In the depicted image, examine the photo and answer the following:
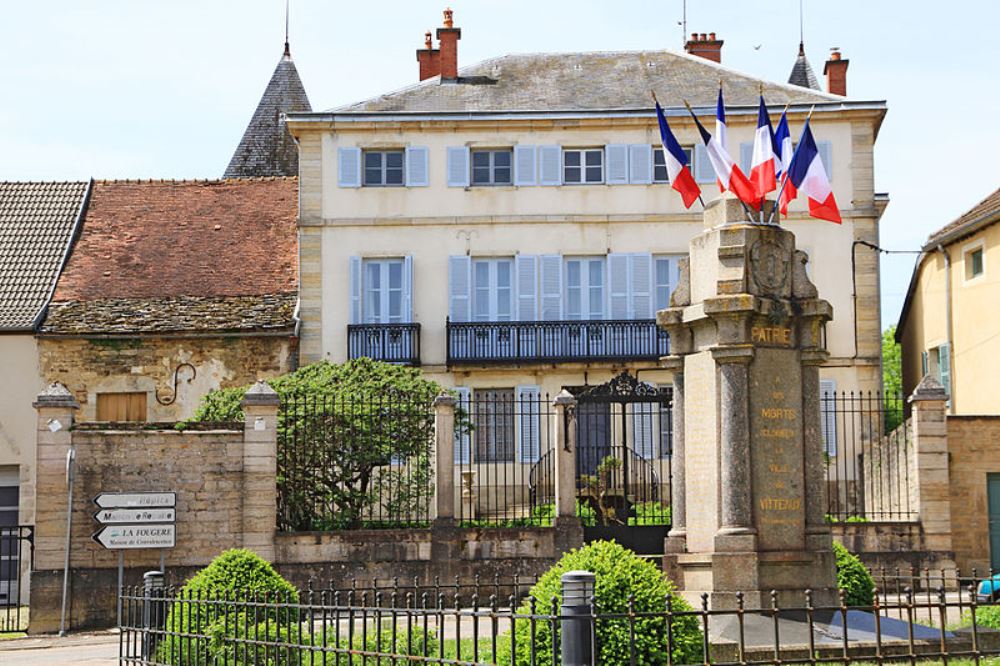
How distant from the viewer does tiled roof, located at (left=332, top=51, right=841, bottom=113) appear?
3247cm

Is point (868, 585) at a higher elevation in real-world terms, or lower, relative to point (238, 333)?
lower

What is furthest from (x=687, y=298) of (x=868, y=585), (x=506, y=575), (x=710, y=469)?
(x=506, y=575)

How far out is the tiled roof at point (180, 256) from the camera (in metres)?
31.1

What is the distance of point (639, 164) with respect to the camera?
3219cm

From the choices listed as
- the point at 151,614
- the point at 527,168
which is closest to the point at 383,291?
the point at 527,168

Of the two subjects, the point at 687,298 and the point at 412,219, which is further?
the point at 412,219

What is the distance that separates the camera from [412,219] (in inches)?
1267

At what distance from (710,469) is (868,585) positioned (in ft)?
8.61

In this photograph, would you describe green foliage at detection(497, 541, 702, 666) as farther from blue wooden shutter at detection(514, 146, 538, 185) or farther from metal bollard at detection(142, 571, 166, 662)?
blue wooden shutter at detection(514, 146, 538, 185)

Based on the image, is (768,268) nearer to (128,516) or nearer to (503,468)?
(128,516)

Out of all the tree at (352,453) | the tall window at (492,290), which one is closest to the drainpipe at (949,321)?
the tall window at (492,290)

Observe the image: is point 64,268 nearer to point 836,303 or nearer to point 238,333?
point 238,333

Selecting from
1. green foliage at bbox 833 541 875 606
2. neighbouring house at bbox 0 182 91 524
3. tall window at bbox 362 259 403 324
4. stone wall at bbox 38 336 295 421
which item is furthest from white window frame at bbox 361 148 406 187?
green foliage at bbox 833 541 875 606

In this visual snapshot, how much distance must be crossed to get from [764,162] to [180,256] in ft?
64.8
